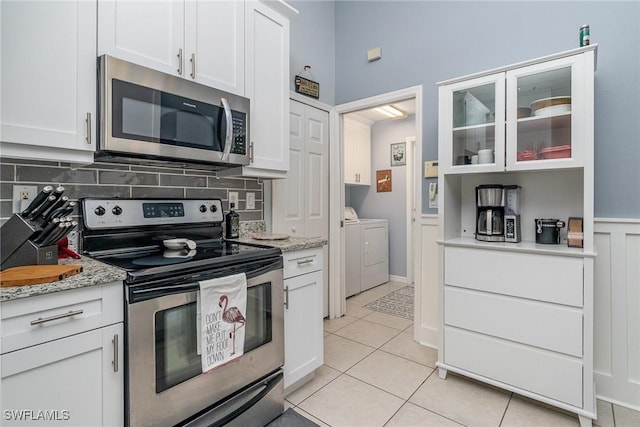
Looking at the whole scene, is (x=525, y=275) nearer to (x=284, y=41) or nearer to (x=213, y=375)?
(x=213, y=375)

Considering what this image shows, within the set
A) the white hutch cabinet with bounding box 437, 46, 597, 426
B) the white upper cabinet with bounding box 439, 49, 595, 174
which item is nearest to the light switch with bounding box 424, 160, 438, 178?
the white hutch cabinet with bounding box 437, 46, 597, 426

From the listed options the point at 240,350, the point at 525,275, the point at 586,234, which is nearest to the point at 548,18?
the point at 586,234

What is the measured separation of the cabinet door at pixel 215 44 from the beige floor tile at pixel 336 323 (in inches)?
86.9

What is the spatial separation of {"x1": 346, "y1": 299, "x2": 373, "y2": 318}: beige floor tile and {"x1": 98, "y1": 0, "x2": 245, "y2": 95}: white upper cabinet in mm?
2494

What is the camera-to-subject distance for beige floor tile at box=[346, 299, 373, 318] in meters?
3.38

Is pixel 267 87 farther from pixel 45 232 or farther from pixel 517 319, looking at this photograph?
pixel 517 319

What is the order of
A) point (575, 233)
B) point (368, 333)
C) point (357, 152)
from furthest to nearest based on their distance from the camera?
point (357, 152)
point (368, 333)
point (575, 233)

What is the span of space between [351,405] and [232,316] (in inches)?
37.7

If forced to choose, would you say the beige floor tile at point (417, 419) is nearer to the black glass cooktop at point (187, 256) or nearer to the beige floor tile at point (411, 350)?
the beige floor tile at point (411, 350)

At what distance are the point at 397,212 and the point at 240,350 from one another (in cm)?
369

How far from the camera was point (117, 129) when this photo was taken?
1392mm

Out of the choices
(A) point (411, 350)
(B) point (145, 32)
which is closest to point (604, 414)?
(A) point (411, 350)

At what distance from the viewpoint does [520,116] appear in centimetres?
194

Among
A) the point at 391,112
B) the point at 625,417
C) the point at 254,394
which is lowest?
the point at 625,417
